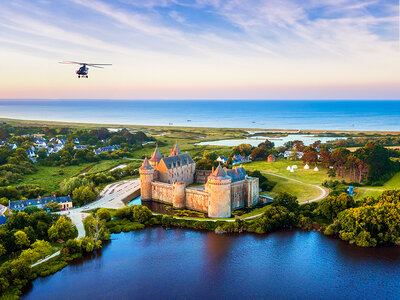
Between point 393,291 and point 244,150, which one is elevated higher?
point 244,150

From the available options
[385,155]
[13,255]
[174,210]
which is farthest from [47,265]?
[385,155]

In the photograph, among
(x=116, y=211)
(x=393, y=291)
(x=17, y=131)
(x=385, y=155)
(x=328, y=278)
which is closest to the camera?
(x=393, y=291)

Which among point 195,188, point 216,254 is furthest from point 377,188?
point 216,254

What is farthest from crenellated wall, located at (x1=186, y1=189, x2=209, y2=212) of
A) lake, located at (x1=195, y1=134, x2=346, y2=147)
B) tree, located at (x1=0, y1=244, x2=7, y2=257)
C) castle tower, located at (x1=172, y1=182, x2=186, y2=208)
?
lake, located at (x1=195, y1=134, x2=346, y2=147)

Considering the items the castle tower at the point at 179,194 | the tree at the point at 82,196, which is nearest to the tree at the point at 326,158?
the castle tower at the point at 179,194

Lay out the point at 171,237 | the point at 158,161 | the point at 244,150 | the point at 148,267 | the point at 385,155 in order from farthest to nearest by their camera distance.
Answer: the point at 244,150 < the point at 385,155 < the point at 158,161 < the point at 171,237 < the point at 148,267

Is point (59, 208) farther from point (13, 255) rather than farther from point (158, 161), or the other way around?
point (158, 161)

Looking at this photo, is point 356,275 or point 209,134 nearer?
point 356,275

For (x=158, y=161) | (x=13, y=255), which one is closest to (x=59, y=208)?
(x=13, y=255)
